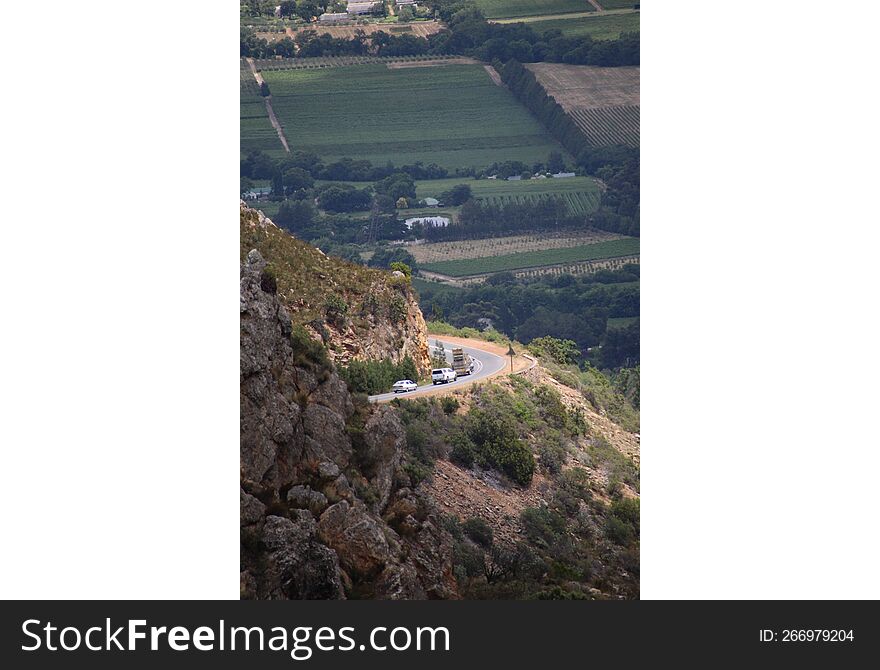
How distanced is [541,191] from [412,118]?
11.2 ft

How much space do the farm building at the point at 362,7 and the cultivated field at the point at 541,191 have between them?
476cm

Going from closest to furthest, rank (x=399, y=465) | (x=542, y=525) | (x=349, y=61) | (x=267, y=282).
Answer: (x=267, y=282)
(x=399, y=465)
(x=542, y=525)
(x=349, y=61)

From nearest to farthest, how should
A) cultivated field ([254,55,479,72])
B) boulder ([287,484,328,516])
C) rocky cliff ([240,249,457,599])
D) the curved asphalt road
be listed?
rocky cliff ([240,249,457,599]), boulder ([287,484,328,516]), the curved asphalt road, cultivated field ([254,55,479,72])

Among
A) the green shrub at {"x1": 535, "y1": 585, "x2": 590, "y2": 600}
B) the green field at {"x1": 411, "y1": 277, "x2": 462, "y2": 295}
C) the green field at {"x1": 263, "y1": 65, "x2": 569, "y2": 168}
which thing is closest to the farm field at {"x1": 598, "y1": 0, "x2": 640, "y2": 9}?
the green field at {"x1": 263, "y1": 65, "x2": 569, "y2": 168}

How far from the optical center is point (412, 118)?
39.0 metres

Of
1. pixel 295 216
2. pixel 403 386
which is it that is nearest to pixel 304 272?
pixel 295 216

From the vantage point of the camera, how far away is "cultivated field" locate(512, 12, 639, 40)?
1499 inches

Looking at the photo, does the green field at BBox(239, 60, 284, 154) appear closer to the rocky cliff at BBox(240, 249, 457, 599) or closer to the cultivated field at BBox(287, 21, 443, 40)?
the cultivated field at BBox(287, 21, 443, 40)

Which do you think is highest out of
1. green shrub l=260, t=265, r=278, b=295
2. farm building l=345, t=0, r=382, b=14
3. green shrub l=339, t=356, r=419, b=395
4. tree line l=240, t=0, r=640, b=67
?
farm building l=345, t=0, r=382, b=14

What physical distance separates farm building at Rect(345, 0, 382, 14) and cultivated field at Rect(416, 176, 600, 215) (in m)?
4.76

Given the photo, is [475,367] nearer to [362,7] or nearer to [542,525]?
[542,525]

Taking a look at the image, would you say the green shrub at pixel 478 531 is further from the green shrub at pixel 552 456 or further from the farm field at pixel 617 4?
the farm field at pixel 617 4

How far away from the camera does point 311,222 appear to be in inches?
1575

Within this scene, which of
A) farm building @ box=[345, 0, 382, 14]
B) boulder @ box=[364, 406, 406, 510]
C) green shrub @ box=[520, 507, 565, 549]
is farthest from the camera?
farm building @ box=[345, 0, 382, 14]
